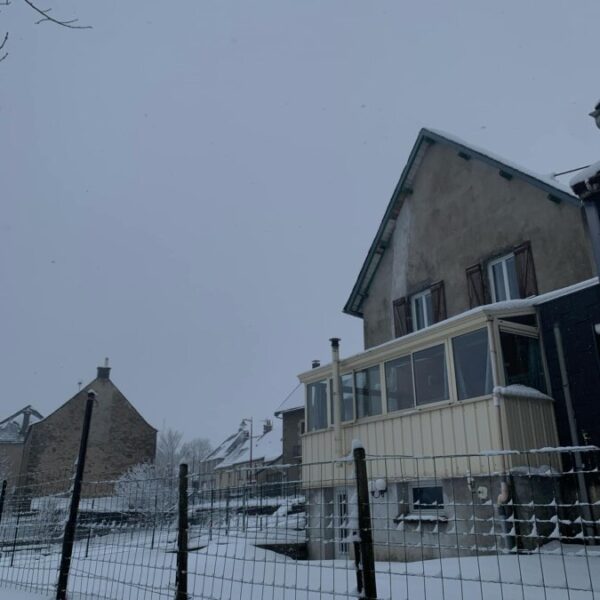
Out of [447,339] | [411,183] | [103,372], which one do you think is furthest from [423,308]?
[103,372]

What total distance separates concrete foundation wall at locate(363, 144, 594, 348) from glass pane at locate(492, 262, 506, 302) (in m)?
0.28

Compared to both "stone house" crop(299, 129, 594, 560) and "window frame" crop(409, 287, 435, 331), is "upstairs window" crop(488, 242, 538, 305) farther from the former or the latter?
"window frame" crop(409, 287, 435, 331)

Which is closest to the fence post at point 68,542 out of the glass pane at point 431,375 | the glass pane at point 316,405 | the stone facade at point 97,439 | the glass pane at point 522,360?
the glass pane at point 431,375

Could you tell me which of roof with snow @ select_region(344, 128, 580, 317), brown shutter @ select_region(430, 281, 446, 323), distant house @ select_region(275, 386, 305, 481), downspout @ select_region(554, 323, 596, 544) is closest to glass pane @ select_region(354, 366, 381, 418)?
brown shutter @ select_region(430, 281, 446, 323)

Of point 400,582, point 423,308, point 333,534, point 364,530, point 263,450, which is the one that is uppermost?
point 423,308

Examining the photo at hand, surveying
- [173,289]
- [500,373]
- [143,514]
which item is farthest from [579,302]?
[173,289]

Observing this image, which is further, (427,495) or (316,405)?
(316,405)

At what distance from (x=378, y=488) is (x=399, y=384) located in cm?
207

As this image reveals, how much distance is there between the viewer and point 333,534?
24.4 ft

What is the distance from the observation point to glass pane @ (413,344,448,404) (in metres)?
10.4

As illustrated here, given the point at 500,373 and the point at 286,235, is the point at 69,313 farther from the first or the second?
the point at 500,373

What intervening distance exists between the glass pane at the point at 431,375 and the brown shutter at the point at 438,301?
2532 mm

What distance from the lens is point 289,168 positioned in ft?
453

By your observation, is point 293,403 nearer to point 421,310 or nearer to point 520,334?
point 421,310
